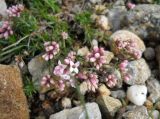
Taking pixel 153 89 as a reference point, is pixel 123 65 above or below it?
above

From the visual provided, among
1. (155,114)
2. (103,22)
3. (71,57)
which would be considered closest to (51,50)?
(71,57)

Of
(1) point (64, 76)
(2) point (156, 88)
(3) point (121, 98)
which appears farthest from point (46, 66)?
(2) point (156, 88)

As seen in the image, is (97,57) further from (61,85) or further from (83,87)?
(61,85)

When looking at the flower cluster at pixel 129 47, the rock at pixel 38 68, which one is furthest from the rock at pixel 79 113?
the flower cluster at pixel 129 47

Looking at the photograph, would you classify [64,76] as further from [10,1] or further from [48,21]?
[10,1]

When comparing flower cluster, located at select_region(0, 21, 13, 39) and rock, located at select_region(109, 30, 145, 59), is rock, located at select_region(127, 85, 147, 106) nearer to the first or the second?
rock, located at select_region(109, 30, 145, 59)
